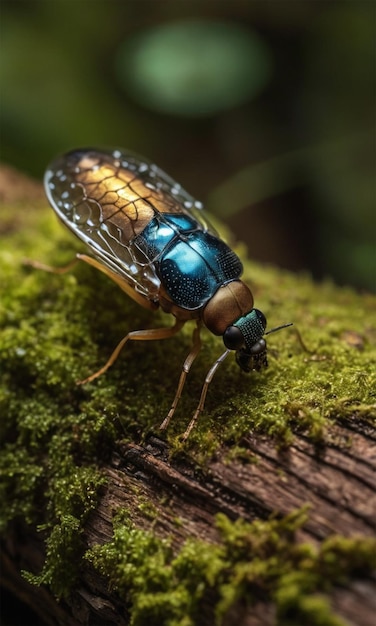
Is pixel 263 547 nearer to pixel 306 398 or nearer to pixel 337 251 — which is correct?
pixel 306 398

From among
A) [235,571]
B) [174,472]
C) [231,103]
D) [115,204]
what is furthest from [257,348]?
[231,103]

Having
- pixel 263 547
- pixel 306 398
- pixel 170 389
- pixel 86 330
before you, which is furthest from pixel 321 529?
pixel 86 330

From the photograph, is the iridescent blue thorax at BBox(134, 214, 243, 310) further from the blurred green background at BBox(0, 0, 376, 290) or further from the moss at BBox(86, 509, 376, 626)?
the blurred green background at BBox(0, 0, 376, 290)

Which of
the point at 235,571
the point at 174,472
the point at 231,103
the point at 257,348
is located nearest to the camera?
the point at 235,571

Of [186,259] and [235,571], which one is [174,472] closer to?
[235,571]

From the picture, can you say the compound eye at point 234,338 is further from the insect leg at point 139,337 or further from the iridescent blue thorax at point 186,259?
the insect leg at point 139,337

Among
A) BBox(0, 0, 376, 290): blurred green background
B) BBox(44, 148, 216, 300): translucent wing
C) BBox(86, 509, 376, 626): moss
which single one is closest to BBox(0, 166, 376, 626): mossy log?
BBox(86, 509, 376, 626): moss
